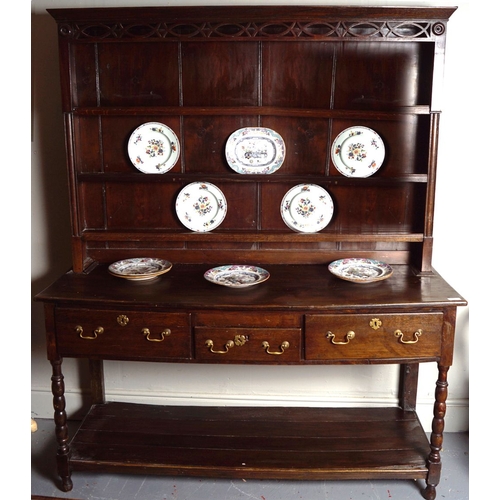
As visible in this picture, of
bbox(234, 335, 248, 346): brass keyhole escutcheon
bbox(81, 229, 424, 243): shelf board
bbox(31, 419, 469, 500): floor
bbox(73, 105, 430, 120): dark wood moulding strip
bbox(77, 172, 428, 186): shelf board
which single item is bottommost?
bbox(31, 419, 469, 500): floor

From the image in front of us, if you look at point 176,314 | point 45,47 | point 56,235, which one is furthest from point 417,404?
point 45,47

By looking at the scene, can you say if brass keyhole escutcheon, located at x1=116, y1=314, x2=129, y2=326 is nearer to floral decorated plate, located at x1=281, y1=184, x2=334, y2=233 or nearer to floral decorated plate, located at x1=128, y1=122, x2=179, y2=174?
floral decorated plate, located at x1=128, y1=122, x2=179, y2=174

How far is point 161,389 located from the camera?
3010mm

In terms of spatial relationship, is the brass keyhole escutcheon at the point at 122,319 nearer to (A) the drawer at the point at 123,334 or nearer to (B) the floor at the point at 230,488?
(A) the drawer at the point at 123,334

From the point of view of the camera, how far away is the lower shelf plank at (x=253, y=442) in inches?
95.8

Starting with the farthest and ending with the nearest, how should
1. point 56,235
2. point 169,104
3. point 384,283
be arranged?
point 56,235, point 169,104, point 384,283

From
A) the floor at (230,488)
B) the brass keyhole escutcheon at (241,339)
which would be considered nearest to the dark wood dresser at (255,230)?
the brass keyhole escutcheon at (241,339)

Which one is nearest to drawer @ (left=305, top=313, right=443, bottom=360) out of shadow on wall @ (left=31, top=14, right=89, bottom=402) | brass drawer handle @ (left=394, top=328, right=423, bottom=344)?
brass drawer handle @ (left=394, top=328, right=423, bottom=344)

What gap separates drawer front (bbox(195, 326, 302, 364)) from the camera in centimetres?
225

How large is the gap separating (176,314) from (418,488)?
4.57 ft

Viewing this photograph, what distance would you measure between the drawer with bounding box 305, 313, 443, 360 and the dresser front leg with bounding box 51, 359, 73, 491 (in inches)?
42.8

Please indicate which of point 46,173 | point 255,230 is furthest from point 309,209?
point 46,173
